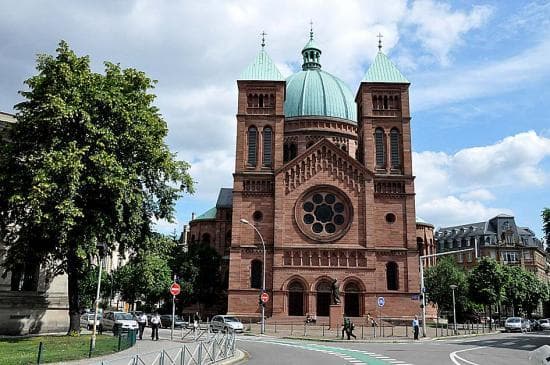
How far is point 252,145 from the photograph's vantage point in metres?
56.5

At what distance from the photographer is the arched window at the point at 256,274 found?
51656 mm

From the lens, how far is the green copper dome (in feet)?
220

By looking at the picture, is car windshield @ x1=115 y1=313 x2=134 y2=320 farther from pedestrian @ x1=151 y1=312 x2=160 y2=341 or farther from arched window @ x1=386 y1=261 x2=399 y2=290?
arched window @ x1=386 y1=261 x2=399 y2=290

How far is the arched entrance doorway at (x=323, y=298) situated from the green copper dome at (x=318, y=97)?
24.0 m

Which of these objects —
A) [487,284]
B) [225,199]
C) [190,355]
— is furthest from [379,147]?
[190,355]

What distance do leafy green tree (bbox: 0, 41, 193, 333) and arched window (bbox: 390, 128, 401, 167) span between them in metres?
33.8

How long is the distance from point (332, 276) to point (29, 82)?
114 feet

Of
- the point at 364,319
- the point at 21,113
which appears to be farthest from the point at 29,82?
the point at 364,319

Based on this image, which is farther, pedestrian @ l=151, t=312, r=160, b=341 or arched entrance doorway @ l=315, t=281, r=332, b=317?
arched entrance doorway @ l=315, t=281, r=332, b=317

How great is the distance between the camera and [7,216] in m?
25.7

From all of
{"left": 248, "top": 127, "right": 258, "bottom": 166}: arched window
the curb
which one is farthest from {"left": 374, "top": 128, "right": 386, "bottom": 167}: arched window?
the curb

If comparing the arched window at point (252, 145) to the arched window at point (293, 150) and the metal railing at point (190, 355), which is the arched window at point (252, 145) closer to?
the arched window at point (293, 150)

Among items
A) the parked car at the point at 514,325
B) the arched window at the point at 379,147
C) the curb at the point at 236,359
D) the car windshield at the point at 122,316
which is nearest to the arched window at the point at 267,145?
the arched window at the point at 379,147

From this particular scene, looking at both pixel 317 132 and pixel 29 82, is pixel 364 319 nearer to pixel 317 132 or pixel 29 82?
pixel 317 132
